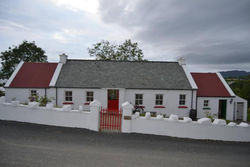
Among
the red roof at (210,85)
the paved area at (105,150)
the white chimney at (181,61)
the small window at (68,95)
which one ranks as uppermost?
the white chimney at (181,61)

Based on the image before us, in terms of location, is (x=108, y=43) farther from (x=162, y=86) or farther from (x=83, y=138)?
(x=83, y=138)

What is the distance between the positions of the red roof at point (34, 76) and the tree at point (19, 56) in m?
15.8

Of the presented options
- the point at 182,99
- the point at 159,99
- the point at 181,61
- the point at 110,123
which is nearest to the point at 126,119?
the point at 110,123

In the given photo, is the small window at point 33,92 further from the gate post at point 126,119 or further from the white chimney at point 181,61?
the white chimney at point 181,61

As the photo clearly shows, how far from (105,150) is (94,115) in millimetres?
2682

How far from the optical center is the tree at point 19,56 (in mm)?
28531

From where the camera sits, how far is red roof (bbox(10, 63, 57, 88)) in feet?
47.6

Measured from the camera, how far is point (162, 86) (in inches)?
559

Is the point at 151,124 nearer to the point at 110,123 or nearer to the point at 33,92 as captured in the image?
the point at 110,123

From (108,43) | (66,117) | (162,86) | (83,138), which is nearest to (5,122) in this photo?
(66,117)

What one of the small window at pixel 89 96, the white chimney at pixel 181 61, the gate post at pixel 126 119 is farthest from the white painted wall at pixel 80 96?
the white chimney at pixel 181 61

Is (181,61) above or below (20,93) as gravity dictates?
above

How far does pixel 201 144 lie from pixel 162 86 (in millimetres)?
7608

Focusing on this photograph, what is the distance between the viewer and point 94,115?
8.27m
